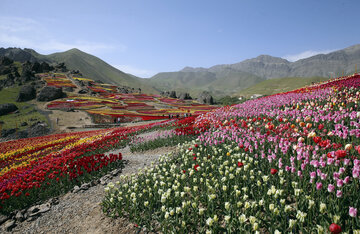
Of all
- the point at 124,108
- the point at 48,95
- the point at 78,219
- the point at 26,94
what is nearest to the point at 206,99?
the point at 124,108

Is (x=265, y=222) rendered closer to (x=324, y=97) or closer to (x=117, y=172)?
(x=117, y=172)

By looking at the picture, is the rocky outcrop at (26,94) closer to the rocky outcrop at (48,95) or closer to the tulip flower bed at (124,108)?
the rocky outcrop at (48,95)

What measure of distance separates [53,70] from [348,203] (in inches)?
5526

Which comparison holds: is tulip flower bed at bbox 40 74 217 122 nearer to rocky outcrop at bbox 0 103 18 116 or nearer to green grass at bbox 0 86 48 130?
green grass at bbox 0 86 48 130

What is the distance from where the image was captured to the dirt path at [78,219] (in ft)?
16.0

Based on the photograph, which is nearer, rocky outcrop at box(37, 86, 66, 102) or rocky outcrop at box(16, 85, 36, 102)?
rocky outcrop at box(37, 86, 66, 102)

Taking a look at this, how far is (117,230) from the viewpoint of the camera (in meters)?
4.65

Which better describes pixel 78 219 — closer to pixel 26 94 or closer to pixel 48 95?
pixel 48 95

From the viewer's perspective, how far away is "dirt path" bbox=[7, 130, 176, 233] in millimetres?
4879

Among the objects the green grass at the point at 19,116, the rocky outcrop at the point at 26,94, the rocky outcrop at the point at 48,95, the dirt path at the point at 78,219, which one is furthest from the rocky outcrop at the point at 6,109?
the dirt path at the point at 78,219

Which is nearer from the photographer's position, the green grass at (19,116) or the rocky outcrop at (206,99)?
the green grass at (19,116)

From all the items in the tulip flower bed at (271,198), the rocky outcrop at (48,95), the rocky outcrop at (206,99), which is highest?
Answer: the rocky outcrop at (48,95)

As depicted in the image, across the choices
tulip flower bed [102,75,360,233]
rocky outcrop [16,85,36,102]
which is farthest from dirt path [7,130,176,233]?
rocky outcrop [16,85,36,102]

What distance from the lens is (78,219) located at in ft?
18.4
